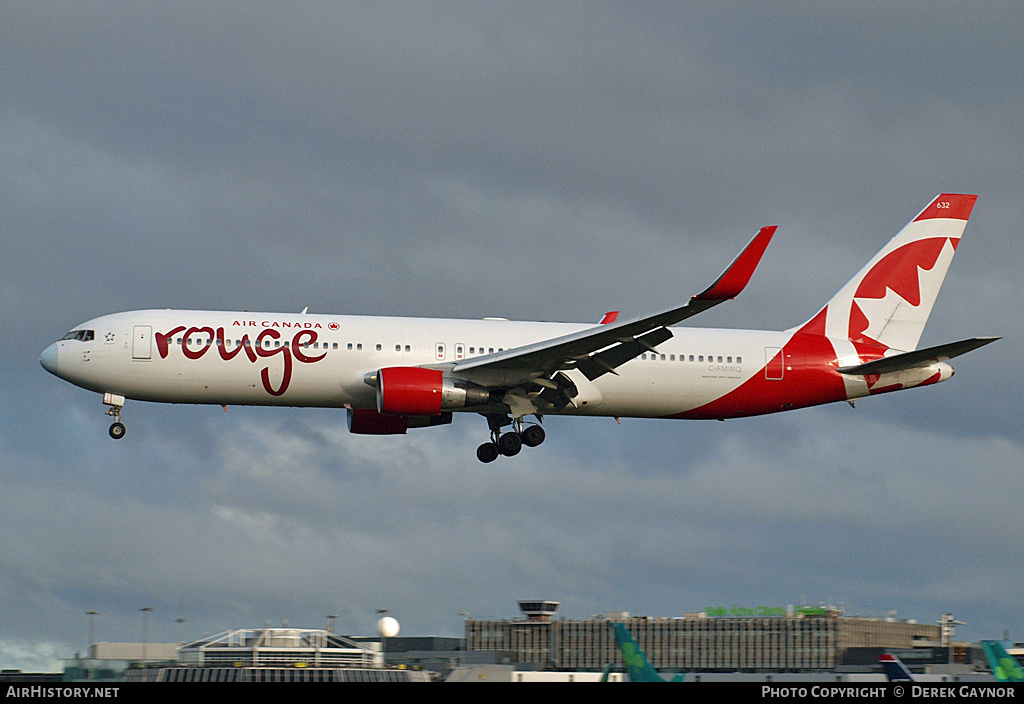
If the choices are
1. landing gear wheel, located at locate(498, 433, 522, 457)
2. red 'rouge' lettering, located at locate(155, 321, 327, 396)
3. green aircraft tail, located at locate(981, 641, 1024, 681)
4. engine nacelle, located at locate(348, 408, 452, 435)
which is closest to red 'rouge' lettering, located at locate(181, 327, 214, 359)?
red 'rouge' lettering, located at locate(155, 321, 327, 396)

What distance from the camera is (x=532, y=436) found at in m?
47.5

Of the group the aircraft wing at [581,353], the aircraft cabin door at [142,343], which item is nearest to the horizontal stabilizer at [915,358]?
the aircraft wing at [581,353]

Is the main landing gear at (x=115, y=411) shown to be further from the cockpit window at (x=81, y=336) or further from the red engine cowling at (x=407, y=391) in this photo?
the red engine cowling at (x=407, y=391)

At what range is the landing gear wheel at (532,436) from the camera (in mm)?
47438

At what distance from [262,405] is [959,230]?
101ft

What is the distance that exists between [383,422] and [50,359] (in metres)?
12.8

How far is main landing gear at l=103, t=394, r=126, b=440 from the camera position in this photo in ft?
144

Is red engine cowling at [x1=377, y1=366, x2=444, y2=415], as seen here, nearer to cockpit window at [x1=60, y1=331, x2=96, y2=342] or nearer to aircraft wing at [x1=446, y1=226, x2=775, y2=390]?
aircraft wing at [x1=446, y1=226, x2=775, y2=390]

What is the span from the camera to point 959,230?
→ 172 feet

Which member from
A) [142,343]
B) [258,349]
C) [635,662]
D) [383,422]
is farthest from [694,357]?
[142,343]

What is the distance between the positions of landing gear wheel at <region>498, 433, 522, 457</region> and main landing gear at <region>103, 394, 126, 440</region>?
47.0ft

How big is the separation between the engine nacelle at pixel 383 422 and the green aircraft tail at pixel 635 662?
1156 cm

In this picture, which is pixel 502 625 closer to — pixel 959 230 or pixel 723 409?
pixel 723 409

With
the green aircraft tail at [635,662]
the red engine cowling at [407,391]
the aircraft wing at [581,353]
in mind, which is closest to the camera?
the green aircraft tail at [635,662]
